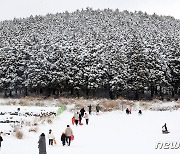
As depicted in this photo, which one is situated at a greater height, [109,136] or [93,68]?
[93,68]

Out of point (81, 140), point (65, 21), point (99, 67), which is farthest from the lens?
point (65, 21)

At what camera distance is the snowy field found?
20375mm

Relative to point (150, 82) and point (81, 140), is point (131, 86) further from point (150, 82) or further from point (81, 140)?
point (81, 140)

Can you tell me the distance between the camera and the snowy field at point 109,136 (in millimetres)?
20375

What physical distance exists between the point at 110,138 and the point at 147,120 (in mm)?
9708

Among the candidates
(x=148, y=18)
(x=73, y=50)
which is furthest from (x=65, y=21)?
(x=73, y=50)

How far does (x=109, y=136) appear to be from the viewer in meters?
25.4

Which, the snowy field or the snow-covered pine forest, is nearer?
the snowy field

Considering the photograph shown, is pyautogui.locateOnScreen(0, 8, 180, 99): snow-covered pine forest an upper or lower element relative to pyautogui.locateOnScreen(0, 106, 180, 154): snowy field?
upper

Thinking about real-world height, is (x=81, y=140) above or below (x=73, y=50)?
below

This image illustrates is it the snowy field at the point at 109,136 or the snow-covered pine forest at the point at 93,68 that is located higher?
the snow-covered pine forest at the point at 93,68

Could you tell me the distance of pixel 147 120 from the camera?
3353cm

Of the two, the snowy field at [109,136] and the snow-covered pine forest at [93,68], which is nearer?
the snowy field at [109,136]

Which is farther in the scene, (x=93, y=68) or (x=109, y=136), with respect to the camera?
(x=93, y=68)
